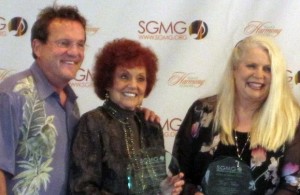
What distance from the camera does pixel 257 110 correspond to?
2.13 metres

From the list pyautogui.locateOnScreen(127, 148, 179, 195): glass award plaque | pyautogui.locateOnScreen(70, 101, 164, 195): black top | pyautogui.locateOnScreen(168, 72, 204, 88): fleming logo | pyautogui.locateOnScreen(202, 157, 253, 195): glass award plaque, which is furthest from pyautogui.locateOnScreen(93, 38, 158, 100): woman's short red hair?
pyautogui.locateOnScreen(168, 72, 204, 88): fleming logo

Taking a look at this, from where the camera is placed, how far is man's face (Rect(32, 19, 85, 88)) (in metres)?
1.90

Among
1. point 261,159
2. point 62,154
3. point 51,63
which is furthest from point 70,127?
point 261,159

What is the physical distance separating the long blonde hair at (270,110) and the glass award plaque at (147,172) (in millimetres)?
278

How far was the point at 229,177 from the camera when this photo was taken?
2.04 meters

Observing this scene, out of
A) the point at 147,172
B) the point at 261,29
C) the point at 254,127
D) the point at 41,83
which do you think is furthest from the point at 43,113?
the point at 261,29

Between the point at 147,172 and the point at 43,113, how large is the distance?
0.39 metres

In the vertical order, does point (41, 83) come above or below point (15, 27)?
below

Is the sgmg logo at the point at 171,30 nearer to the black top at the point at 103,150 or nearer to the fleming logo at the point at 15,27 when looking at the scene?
the fleming logo at the point at 15,27

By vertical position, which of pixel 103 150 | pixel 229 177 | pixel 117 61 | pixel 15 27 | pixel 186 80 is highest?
pixel 15 27

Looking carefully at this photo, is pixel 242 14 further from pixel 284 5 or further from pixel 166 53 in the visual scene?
pixel 166 53

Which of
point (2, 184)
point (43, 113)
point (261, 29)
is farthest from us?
point (261, 29)

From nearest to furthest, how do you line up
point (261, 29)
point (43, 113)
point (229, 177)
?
point (43, 113) → point (229, 177) → point (261, 29)

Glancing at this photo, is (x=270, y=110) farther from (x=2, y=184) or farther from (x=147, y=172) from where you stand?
(x=2, y=184)
